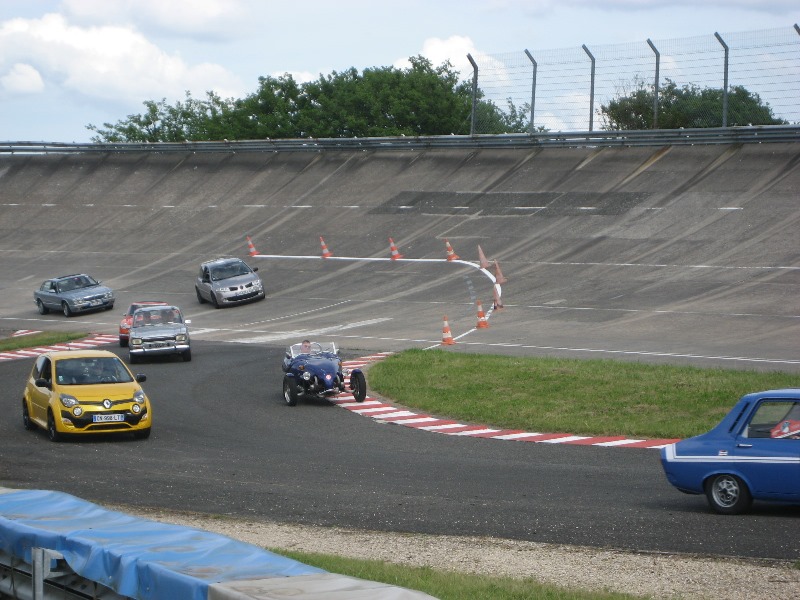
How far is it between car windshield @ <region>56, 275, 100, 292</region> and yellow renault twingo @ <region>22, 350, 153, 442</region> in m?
21.1

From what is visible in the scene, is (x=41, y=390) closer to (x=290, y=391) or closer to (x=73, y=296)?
(x=290, y=391)

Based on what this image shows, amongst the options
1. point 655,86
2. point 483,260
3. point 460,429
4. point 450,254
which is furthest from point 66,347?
point 655,86

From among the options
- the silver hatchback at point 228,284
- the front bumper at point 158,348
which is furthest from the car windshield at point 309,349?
the silver hatchback at point 228,284

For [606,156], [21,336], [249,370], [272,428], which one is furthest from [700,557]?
[606,156]

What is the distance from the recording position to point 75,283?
42.1 metres

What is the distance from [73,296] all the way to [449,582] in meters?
33.5

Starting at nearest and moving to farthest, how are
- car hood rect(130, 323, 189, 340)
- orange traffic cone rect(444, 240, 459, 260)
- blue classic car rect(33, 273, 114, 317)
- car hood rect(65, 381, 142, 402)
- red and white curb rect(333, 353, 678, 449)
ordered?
red and white curb rect(333, 353, 678, 449) → car hood rect(65, 381, 142, 402) → car hood rect(130, 323, 189, 340) → blue classic car rect(33, 273, 114, 317) → orange traffic cone rect(444, 240, 459, 260)

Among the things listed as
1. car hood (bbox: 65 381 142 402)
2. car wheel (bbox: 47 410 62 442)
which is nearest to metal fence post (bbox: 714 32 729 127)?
car hood (bbox: 65 381 142 402)

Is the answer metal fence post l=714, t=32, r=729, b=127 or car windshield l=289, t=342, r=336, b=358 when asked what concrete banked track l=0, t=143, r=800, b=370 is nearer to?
metal fence post l=714, t=32, r=729, b=127

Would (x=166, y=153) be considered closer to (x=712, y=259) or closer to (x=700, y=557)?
(x=712, y=259)

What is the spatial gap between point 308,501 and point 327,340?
58.3ft

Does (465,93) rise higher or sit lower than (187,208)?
higher

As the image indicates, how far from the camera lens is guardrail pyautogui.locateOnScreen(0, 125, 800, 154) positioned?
153 feet

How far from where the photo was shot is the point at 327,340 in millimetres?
32062
